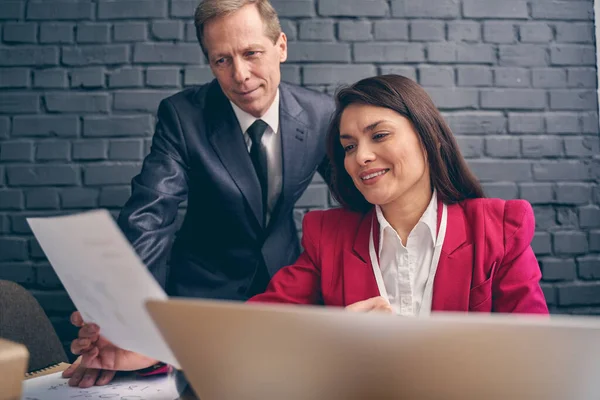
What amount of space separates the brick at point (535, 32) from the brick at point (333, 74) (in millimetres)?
671

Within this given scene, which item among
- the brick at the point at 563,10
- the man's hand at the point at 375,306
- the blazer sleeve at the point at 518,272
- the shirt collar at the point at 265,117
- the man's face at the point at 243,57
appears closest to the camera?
the man's hand at the point at 375,306

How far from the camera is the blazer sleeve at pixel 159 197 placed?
125 cm

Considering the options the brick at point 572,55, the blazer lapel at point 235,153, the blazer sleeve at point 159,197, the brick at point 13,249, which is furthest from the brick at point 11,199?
the brick at point 572,55

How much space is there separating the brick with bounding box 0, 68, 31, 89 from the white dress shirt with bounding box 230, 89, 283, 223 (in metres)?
1.02

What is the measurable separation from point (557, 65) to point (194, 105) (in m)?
1.52

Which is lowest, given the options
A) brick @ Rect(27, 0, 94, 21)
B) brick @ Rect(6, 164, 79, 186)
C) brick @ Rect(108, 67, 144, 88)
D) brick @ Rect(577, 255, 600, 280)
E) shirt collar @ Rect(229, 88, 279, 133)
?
brick @ Rect(577, 255, 600, 280)

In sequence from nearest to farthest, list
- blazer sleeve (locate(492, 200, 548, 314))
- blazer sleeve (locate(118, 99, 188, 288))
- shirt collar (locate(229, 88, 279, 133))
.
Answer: blazer sleeve (locate(492, 200, 548, 314)) < blazer sleeve (locate(118, 99, 188, 288)) < shirt collar (locate(229, 88, 279, 133))

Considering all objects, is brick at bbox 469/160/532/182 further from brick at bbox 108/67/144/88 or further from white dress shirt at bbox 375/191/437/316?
brick at bbox 108/67/144/88

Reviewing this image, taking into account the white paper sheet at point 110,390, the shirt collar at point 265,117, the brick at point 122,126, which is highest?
the brick at point 122,126

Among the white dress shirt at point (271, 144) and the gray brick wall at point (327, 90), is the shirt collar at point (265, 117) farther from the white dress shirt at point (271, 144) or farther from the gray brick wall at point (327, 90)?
the gray brick wall at point (327, 90)

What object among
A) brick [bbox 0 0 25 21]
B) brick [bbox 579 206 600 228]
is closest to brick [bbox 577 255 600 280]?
brick [bbox 579 206 600 228]

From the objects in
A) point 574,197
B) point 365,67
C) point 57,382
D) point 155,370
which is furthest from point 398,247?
point 574,197

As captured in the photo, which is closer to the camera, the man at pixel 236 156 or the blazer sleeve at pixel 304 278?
the blazer sleeve at pixel 304 278

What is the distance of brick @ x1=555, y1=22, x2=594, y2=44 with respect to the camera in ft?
7.02
